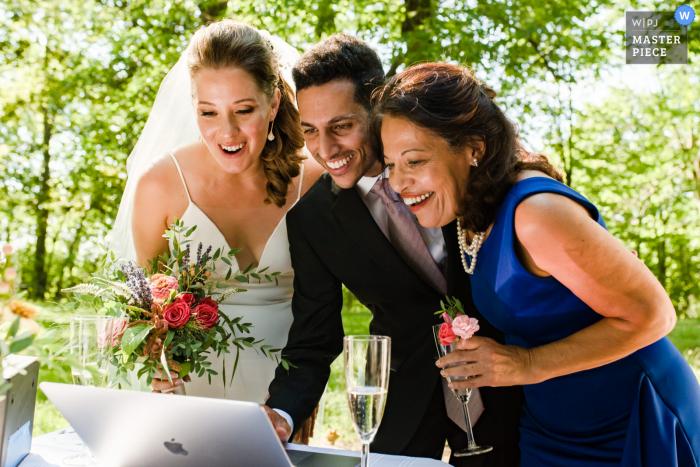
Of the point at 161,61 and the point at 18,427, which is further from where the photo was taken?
the point at 161,61

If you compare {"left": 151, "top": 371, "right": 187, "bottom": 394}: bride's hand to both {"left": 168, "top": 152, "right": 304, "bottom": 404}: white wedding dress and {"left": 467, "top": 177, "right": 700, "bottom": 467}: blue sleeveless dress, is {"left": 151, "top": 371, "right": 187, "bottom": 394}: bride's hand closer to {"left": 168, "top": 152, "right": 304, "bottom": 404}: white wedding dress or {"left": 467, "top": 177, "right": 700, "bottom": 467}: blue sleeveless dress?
{"left": 168, "top": 152, "right": 304, "bottom": 404}: white wedding dress

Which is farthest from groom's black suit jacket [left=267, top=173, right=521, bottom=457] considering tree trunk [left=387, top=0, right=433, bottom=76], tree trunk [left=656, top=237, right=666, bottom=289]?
tree trunk [left=656, top=237, right=666, bottom=289]

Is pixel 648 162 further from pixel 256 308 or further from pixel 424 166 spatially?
pixel 424 166

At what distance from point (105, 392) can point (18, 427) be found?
1.75 feet

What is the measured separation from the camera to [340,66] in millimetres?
2541

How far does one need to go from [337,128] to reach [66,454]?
5.20ft

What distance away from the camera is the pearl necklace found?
2207mm

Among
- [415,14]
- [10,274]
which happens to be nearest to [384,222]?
[10,274]

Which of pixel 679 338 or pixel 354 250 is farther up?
pixel 354 250

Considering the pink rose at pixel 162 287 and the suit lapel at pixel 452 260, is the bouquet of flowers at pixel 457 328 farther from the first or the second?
the pink rose at pixel 162 287

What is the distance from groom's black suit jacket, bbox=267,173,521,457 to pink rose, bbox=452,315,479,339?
25.3 inches

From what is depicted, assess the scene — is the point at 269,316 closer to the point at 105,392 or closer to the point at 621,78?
the point at 105,392

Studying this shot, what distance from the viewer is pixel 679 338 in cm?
851

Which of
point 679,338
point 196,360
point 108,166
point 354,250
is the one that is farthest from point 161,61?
point 679,338
